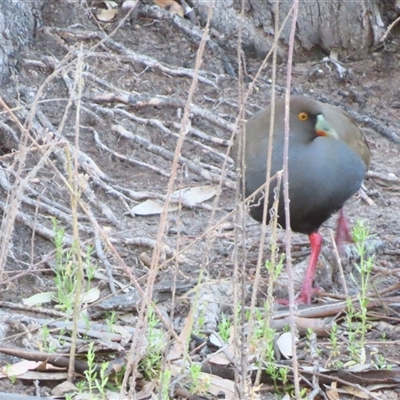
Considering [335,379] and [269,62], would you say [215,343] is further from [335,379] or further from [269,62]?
[269,62]

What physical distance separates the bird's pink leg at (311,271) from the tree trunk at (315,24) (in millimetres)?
2863

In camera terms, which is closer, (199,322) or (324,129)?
(199,322)

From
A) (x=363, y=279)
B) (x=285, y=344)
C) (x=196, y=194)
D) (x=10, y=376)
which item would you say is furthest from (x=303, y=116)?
(x=10, y=376)

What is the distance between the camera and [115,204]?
5.87m

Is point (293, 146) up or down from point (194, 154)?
up

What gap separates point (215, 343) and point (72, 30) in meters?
3.64

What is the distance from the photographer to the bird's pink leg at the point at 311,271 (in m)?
4.80

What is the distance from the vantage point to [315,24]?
761 cm

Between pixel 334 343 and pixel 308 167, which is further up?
pixel 308 167

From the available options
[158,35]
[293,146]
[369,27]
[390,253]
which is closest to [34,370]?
[293,146]

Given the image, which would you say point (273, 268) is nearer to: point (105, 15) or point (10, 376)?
point (10, 376)

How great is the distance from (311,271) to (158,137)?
2012mm

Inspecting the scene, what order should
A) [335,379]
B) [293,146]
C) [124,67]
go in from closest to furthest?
[335,379]
[293,146]
[124,67]

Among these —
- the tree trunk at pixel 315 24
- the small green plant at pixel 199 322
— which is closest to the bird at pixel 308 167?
the small green plant at pixel 199 322
